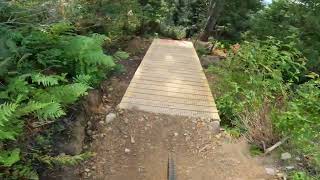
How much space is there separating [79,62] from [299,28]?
6.30m

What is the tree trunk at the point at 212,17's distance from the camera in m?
13.9

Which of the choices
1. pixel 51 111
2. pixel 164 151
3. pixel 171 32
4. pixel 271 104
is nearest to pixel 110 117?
pixel 164 151

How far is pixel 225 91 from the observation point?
586 cm

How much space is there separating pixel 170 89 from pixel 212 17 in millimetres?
8995

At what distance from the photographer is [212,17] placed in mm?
14492

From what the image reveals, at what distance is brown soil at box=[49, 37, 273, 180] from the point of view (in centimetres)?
406

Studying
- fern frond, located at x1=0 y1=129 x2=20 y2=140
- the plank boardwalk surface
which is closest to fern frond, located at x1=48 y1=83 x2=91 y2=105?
fern frond, located at x1=0 y1=129 x2=20 y2=140

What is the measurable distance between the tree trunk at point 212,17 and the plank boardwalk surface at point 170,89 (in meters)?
5.95

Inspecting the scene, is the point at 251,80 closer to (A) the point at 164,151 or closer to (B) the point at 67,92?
(A) the point at 164,151

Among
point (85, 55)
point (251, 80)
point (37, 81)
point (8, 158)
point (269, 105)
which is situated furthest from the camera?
point (251, 80)

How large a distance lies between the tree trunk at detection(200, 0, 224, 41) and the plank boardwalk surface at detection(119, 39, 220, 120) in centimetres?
595

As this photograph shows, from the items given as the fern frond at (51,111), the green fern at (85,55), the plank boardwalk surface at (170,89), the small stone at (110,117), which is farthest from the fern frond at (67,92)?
the plank boardwalk surface at (170,89)

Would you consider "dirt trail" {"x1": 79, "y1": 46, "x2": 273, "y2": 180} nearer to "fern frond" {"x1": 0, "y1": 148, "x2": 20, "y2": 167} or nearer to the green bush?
the green bush

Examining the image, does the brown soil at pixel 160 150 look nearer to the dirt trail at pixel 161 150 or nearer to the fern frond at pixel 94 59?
the dirt trail at pixel 161 150
